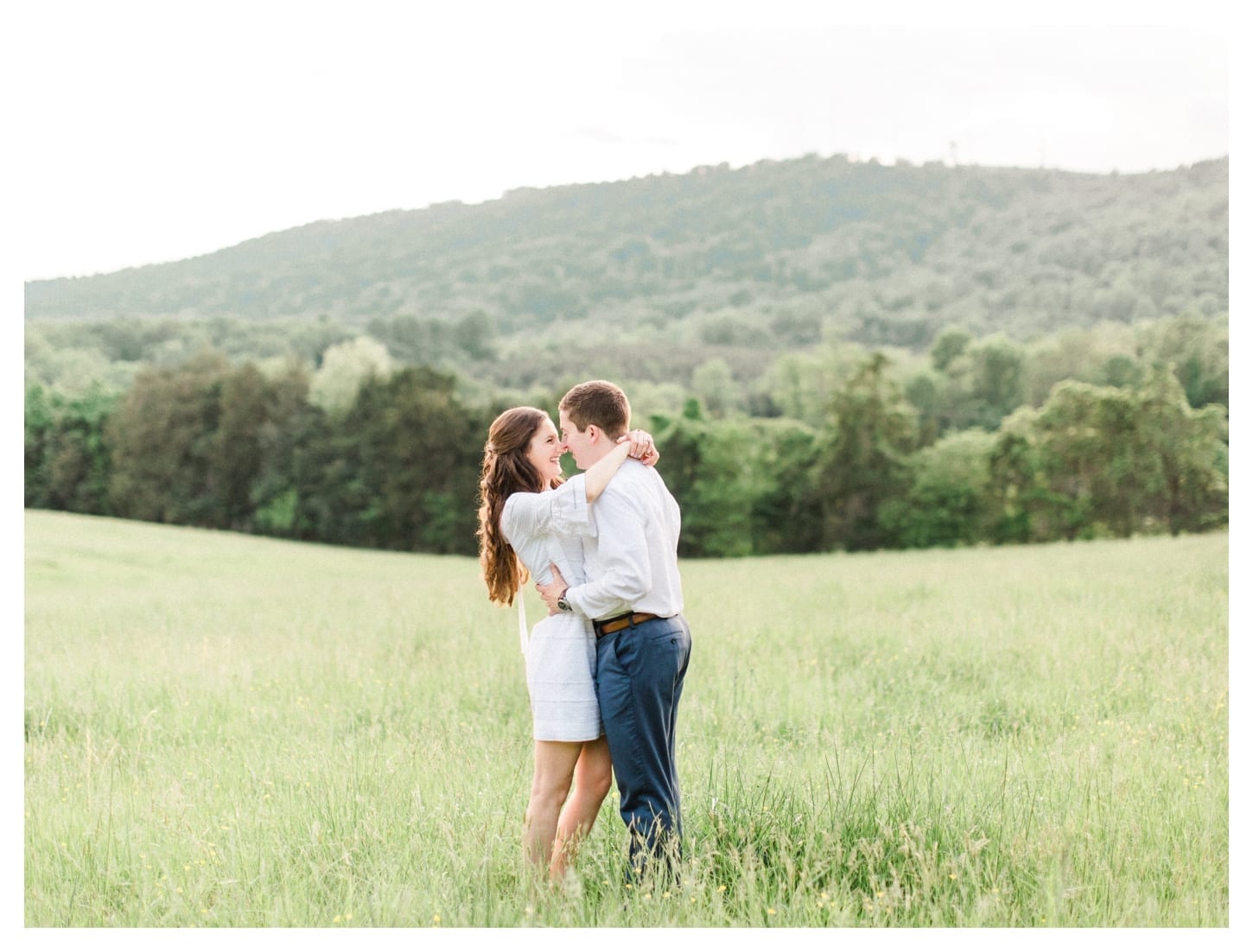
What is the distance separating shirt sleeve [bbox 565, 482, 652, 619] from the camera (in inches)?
120

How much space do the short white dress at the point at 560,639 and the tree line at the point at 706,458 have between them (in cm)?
2840

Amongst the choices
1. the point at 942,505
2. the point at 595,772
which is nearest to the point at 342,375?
the point at 942,505

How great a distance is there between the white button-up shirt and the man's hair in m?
0.16

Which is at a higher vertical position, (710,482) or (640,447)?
(640,447)

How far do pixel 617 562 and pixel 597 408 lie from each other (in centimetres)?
56

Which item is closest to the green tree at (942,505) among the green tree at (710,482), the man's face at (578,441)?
the green tree at (710,482)

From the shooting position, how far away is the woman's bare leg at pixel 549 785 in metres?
3.27

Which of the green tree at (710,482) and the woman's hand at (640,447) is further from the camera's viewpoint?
the green tree at (710,482)

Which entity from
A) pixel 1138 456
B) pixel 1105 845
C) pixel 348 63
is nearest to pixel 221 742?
pixel 348 63

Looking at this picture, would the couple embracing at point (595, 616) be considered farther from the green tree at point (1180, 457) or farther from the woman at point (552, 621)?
the green tree at point (1180, 457)

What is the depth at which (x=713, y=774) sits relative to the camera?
423 cm

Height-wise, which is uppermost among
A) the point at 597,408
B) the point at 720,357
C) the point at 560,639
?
the point at 720,357

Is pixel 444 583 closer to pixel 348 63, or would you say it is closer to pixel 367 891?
pixel 348 63

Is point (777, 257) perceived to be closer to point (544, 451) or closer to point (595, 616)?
point (544, 451)
